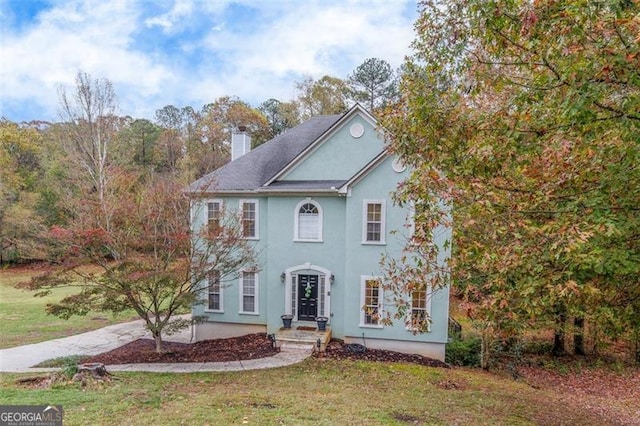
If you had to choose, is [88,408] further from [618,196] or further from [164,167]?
[164,167]

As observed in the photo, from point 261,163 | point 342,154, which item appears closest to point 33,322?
point 261,163

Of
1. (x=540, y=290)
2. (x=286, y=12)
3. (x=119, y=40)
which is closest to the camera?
(x=540, y=290)

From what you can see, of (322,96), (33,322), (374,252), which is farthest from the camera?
(322,96)

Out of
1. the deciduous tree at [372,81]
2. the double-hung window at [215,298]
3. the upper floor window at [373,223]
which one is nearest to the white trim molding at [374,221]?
the upper floor window at [373,223]

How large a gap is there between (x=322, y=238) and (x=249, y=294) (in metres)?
3.90

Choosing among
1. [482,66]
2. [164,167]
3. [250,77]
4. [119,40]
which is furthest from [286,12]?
[164,167]

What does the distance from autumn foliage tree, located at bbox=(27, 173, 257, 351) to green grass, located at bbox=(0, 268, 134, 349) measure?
5.72ft

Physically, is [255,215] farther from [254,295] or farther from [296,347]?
[296,347]

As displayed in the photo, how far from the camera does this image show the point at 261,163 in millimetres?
16703

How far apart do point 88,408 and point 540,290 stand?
26.5 ft

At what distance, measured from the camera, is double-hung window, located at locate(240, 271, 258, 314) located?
606 inches

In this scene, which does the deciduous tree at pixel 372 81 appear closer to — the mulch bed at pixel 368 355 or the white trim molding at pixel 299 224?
the white trim molding at pixel 299 224

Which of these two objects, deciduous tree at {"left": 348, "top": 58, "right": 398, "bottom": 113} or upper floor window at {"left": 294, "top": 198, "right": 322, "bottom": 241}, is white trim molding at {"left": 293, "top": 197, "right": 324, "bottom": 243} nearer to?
upper floor window at {"left": 294, "top": 198, "right": 322, "bottom": 241}

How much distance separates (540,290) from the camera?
18.7 ft
